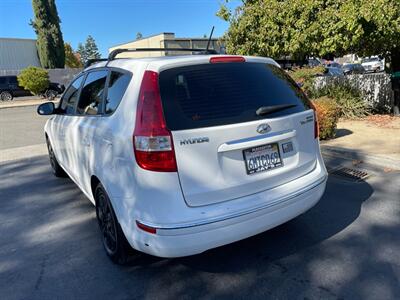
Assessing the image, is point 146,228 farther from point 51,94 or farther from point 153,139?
point 51,94

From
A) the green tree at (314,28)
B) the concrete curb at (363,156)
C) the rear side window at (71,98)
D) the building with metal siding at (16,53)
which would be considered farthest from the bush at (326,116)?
the building with metal siding at (16,53)

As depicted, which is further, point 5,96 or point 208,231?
point 5,96

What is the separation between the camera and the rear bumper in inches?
93.0

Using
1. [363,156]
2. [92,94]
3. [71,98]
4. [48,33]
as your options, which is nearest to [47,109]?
[71,98]

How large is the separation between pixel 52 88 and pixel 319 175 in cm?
2818

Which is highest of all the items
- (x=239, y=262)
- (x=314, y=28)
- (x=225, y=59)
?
(x=314, y=28)

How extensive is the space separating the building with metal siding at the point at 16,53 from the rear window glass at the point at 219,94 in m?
44.4

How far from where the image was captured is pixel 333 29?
735 centimetres

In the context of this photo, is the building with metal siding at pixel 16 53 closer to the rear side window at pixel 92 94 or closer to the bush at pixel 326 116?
the bush at pixel 326 116

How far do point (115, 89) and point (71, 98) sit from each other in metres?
1.62

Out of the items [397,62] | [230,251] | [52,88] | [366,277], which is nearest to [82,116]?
[230,251]

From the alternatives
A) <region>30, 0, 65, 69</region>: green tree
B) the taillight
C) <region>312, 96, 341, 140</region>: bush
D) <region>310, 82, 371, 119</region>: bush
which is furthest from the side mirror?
<region>30, 0, 65, 69</region>: green tree

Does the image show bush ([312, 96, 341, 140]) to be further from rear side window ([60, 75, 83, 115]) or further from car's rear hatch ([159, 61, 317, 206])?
rear side window ([60, 75, 83, 115])

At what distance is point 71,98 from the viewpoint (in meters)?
4.30
